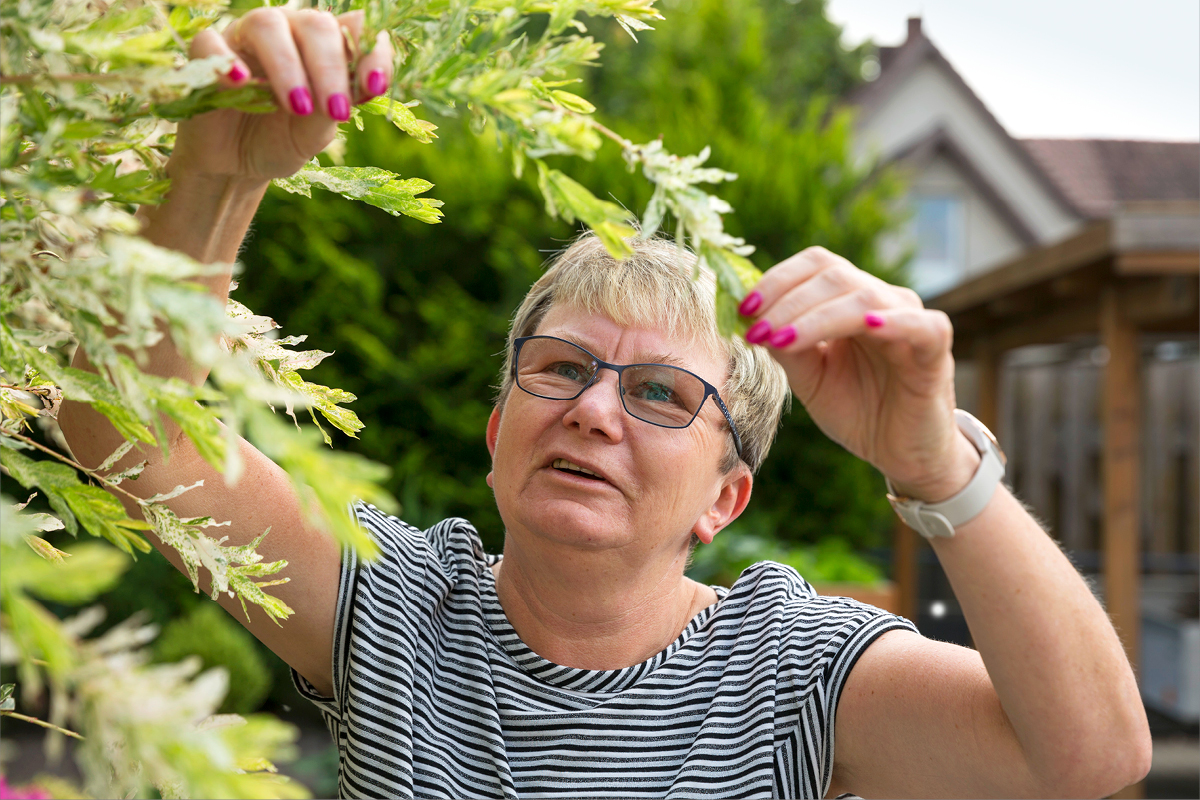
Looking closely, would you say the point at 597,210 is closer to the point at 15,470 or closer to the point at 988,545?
the point at 15,470

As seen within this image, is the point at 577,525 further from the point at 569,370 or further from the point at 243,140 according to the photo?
the point at 243,140

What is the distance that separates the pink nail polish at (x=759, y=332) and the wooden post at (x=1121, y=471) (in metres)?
5.02

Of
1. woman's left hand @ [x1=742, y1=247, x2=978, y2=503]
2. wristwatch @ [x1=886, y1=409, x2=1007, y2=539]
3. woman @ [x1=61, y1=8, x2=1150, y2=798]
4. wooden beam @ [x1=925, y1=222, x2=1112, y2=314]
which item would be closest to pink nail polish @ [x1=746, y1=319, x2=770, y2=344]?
woman's left hand @ [x1=742, y1=247, x2=978, y2=503]

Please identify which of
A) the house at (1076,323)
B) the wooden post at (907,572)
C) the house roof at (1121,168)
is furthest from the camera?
the house roof at (1121,168)

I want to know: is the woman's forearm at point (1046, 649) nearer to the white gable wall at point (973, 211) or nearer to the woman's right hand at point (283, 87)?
the woman's right hand at point (283, 87)

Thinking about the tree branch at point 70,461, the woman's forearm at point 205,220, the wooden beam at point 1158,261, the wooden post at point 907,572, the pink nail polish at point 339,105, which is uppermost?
the wooden beam at point 1158,261

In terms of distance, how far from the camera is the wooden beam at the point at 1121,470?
523cm

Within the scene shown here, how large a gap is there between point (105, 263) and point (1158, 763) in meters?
6.99

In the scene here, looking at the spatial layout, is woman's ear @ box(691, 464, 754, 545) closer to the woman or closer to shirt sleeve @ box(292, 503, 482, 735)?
the woman

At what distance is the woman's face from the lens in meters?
1.43

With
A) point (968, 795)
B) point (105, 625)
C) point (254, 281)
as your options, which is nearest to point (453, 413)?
point (254, 281)

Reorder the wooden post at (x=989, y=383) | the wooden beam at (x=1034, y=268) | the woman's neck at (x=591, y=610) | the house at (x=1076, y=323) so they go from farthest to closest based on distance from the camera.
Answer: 1. the wooden post at (x=989, y=383)
2. the house at (x=1076, y=323)
3. the wooden beam at (x=1034, y=268)
4. the woman's neck at (x=591, y=610)

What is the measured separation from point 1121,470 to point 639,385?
4664 mm

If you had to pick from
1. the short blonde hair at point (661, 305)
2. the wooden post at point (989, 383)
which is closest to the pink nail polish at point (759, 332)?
the short blonde hair at point (661, 305)
